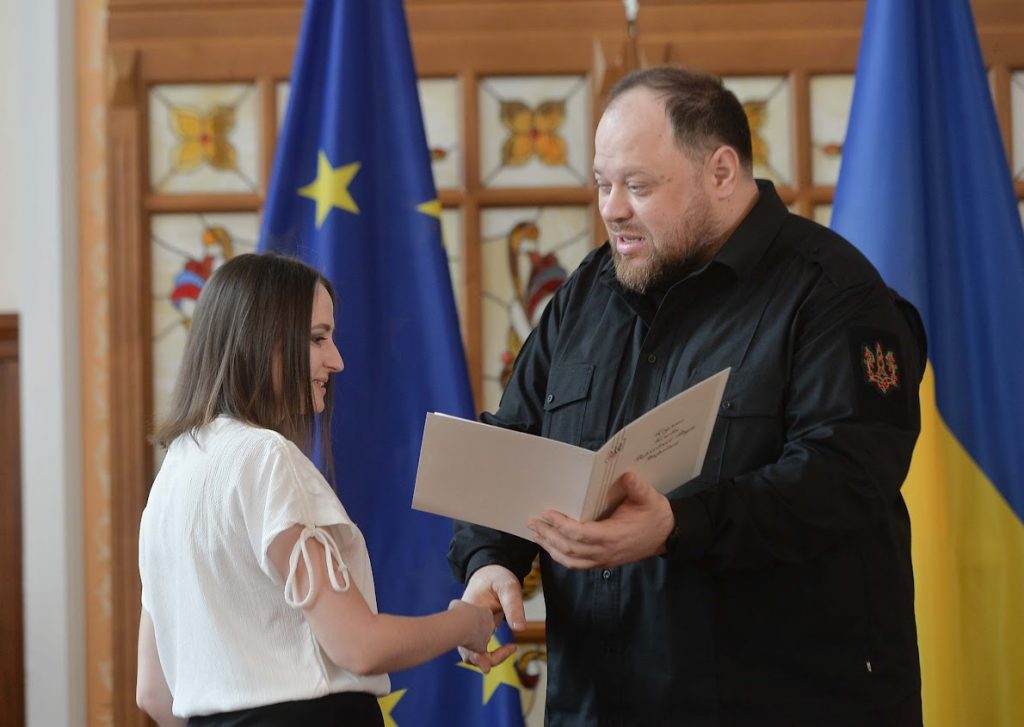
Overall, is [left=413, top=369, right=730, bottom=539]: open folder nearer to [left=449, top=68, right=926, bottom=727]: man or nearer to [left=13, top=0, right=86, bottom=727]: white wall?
[left=449, top=68, right=926, bottom=727]: man

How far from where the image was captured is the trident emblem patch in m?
1.67

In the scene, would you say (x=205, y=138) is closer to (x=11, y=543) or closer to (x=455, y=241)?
(x=455, y=241)

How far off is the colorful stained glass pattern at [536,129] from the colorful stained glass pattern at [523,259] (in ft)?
0.29

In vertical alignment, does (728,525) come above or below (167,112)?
below

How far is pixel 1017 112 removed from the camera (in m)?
3.03

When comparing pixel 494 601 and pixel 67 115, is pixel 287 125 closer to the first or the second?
pixel 67 115

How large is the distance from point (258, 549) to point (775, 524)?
0.69 meters

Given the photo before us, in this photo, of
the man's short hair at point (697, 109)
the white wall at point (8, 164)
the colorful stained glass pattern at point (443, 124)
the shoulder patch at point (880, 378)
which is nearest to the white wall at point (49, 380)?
the white wall at point (8, 164)

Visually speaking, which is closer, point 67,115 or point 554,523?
point 554,523

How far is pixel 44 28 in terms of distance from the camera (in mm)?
3080

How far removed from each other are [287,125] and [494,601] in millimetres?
1349

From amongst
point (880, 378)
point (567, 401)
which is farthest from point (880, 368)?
point (567, 401)

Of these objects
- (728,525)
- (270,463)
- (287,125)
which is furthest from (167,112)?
(728,525)

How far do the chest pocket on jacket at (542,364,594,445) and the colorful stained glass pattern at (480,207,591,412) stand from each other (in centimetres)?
111
